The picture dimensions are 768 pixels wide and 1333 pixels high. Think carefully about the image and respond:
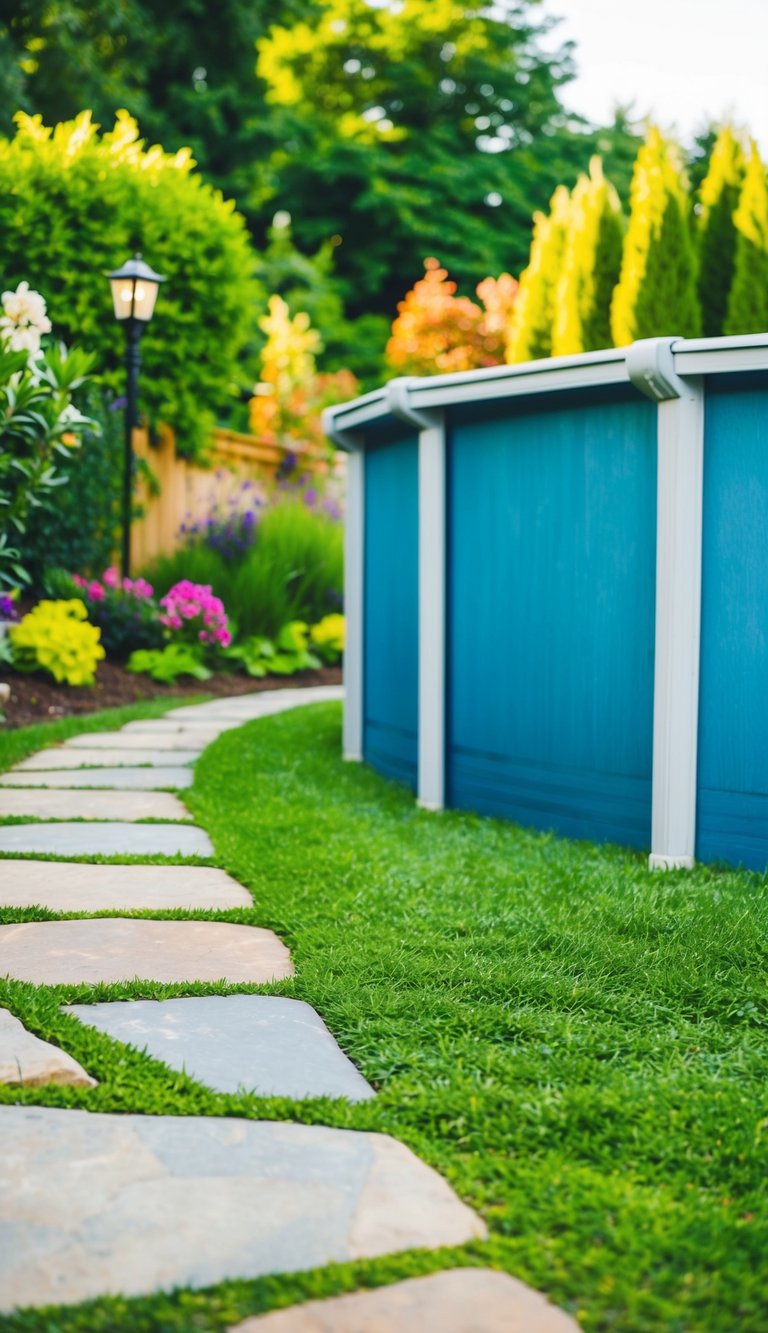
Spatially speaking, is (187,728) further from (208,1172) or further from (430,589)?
(208,1172)

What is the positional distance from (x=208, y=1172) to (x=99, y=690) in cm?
573

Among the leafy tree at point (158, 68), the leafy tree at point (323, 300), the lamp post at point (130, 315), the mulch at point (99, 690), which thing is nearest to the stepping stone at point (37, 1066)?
the mulch at point (99, 690)

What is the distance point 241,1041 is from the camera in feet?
6.88

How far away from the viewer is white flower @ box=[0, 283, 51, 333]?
564cm

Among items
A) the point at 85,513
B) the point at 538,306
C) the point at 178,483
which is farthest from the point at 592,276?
the point at 178,483

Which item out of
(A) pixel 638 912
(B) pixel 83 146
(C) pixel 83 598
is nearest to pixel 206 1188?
(A) pixel 638 912

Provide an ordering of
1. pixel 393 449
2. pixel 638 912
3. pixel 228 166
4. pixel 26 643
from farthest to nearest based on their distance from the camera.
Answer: pixel 228 166
pixel 26 643
pixel 393 449
pixel 638 912

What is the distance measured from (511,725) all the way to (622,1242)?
2666 mm

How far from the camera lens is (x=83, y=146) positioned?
8.57m

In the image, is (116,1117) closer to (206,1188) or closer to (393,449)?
(206,1188)

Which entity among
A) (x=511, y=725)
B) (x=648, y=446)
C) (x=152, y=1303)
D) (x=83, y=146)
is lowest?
(x=152, y=1303)

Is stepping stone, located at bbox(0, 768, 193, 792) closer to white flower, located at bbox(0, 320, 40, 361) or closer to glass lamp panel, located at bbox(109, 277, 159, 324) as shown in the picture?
white flower, located at bbox(0, 320, 40, 361)

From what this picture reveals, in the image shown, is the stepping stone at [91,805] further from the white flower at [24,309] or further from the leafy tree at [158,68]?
the leafy tree at [158,68]

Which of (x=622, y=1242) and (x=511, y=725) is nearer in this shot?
(x=622, y=1242)
